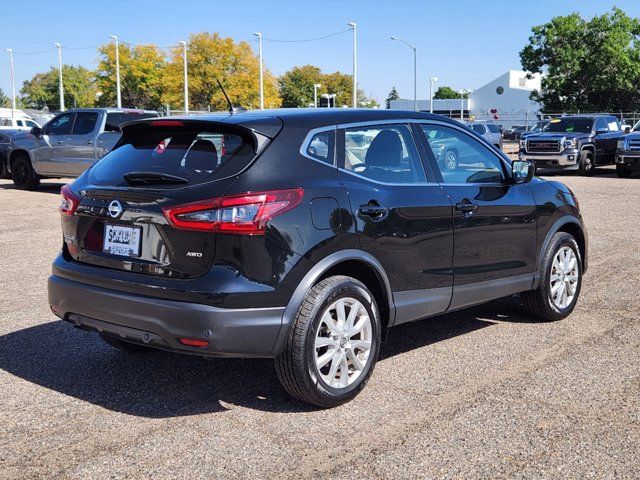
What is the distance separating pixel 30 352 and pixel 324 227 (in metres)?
2.57

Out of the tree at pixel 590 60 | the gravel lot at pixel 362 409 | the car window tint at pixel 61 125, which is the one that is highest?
the tree at pixel 590 60

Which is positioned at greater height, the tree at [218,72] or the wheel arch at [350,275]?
the tree at [218,72]

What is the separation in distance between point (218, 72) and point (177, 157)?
66178 millimetres

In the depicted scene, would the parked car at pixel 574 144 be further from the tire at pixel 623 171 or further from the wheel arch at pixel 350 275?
the wheel arch at pixel 350 275

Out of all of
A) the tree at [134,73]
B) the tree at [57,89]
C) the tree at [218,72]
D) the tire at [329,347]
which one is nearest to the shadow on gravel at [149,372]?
the tire at [329,347]

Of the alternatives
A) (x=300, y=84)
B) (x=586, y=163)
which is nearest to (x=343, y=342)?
(x=586, y=163)

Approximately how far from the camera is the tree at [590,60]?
54969mm

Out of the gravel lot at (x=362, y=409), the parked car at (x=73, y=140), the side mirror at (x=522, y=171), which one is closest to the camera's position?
the gravel lot at (x=362, y=409)

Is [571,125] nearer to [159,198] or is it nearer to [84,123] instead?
[84,123]

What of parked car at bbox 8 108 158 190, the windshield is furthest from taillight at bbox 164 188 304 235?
the windshield

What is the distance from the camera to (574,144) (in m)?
24.0

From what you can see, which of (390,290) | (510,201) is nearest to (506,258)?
(510,201)

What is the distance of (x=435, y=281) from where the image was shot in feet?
16.4

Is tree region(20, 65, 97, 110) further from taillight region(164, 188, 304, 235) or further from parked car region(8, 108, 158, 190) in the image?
taillight region(164, 188, 304, 235)
